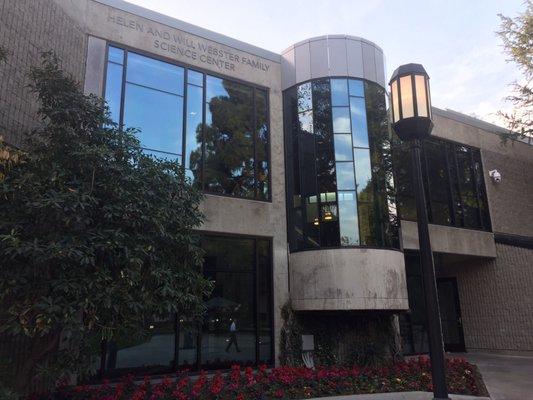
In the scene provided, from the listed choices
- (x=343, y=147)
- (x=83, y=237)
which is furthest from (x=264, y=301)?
(x=83, y=237)

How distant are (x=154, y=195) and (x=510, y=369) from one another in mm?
11164

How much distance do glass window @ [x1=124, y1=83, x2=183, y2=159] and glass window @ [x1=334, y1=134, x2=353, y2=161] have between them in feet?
14.5

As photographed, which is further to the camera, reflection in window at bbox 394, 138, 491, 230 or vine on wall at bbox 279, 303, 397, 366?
reflection in window at bbox 394, 138, 491, 230

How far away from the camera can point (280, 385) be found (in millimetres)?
9164

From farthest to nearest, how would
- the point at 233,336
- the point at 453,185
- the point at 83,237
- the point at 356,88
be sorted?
the point at 453,185 < the point at 356,88 < the point at 233,336 < the point at 83,237

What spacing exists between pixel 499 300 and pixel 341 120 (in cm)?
956

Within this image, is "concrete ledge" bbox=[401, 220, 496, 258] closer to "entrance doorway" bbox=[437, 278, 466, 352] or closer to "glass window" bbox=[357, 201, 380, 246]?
"entrance doorway" bbox=[437, 278, 466, 352]

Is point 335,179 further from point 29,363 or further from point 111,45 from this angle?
point 29,363

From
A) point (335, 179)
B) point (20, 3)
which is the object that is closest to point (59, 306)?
point (20, 3)

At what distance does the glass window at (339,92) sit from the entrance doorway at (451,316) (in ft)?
31.8

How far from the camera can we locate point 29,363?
25.2 feet

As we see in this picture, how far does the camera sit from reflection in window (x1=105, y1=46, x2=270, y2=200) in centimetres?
1216

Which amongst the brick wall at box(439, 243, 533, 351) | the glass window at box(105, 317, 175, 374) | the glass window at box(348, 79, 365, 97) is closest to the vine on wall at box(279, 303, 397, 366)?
the glass window at box(105, 317, 175, 374)

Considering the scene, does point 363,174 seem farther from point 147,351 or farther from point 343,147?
point 147,351
